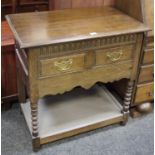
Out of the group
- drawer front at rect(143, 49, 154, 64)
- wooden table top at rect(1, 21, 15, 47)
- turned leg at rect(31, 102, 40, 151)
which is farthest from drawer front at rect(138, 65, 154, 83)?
wooden table top at rect(1, 21, 15, 47)

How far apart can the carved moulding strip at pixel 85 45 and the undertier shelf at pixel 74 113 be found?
21.5 inches

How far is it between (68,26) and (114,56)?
0.30m

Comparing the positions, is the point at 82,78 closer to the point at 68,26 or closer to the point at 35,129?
the point at 68,26

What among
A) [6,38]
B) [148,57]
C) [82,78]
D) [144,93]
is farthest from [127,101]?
[6,38]

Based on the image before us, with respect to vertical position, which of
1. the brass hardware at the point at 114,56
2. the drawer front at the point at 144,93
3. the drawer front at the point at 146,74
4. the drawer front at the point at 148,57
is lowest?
the drawer front at the point at 144,93

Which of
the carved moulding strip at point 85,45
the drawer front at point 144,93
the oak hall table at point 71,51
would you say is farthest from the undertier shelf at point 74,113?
the carved moulding strip at point 85,45

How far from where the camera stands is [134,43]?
1.47 metres

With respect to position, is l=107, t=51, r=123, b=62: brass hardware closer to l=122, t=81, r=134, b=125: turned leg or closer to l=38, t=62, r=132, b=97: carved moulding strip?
l=38, t=62, r=132, b=97: carved moulding strip

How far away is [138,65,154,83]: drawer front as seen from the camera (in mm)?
1669

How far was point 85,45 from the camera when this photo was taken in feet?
4.42

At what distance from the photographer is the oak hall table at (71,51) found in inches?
50.6

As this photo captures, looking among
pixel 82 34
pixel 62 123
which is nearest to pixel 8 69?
pixel 62 123

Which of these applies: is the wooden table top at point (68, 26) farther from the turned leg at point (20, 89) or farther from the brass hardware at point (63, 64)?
the turned leg at point (20, 89)

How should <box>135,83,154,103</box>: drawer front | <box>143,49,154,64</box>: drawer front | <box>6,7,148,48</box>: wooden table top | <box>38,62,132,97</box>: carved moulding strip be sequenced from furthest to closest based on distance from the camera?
<box>135,83,154,103</box>: drawer front → <box>143,49,154,64</box>: drawer front → <box>38,62,132,97</box>: carved moulding strip → <box>6,7,148,48</box>: wooden table top
